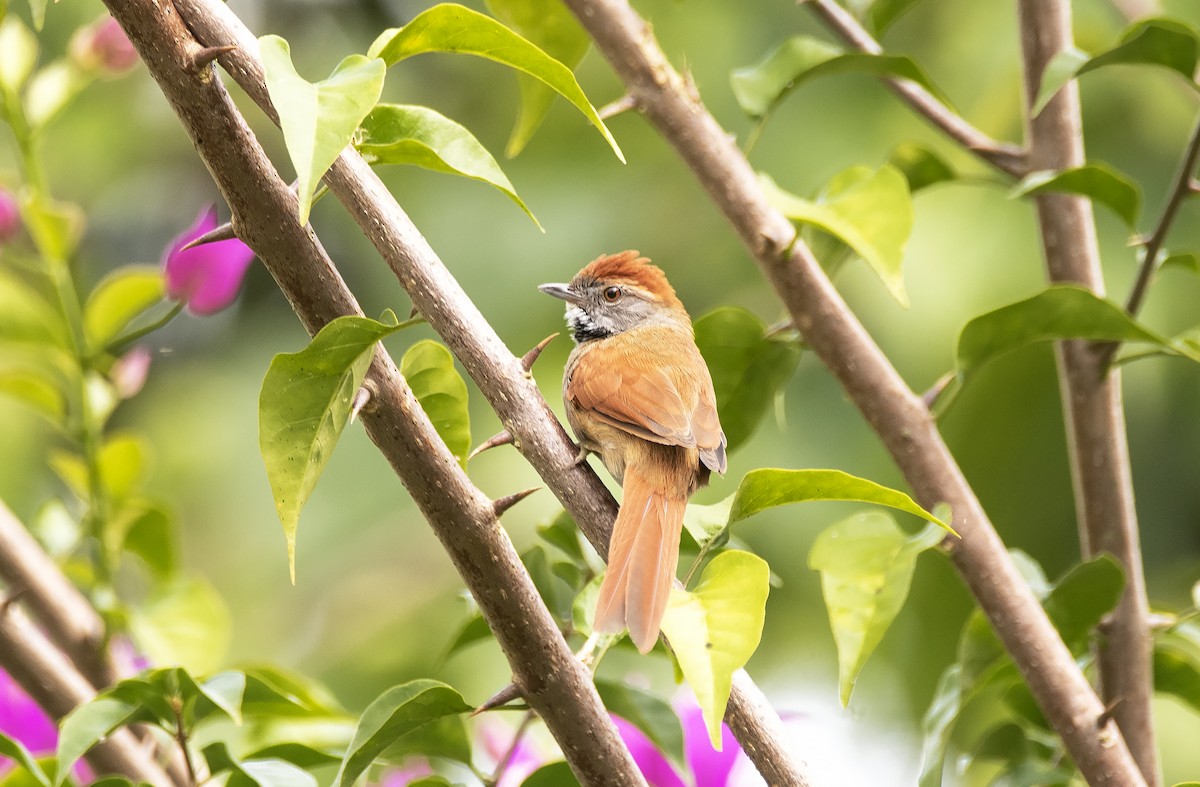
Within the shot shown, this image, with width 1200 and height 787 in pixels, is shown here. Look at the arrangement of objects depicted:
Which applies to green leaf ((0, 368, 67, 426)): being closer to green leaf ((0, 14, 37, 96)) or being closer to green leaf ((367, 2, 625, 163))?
green leaf ((0, 14, 37, 96))

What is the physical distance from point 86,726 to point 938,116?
1419 mm

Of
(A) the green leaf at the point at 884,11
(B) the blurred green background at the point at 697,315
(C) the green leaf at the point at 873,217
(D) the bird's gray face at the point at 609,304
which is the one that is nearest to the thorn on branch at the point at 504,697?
(C) the green leaf at the point at 873,217

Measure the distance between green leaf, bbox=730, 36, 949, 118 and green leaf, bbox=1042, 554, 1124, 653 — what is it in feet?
2.10

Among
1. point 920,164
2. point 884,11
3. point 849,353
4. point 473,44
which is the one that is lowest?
point 849,353

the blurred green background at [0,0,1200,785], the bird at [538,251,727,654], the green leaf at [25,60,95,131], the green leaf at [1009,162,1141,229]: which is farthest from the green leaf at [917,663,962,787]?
the blurred green background at [0,0,1200,785]

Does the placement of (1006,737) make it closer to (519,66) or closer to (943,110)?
(943,110)

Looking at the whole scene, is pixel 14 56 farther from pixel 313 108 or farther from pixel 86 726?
pixel 313 108

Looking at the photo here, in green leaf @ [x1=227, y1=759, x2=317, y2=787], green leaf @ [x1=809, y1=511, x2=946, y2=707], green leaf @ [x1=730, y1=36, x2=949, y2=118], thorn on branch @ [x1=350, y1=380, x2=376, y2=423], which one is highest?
green leaf @ [x1=730, y1=36, x2=949, y2=118]

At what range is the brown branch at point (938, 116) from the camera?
1.87 meters

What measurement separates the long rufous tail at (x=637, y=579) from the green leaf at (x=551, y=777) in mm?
219

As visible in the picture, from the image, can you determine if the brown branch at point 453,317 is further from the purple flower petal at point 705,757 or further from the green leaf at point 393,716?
the purple flower petal at point 705,757

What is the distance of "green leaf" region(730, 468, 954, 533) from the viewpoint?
1076 mm

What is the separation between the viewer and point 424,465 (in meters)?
1.06

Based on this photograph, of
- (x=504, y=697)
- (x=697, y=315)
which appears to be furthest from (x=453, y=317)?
(x=697, y=315)
